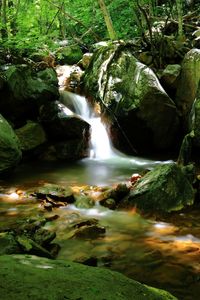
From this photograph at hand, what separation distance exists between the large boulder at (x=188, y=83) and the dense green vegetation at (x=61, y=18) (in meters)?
1.55

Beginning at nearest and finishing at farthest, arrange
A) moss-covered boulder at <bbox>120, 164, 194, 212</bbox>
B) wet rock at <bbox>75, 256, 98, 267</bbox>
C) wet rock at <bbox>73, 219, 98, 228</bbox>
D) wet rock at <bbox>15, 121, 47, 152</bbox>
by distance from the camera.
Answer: wet rock at <bbox>75, 256, 98, 267</bbox> < wet rock at <bbox>73, 219, 98, 228</bbox> < moss-covered boulder at <bbox>120, 164, 194, 212</bbox> < wet rock at <bbox>15, 121, 47, 152</bbox>

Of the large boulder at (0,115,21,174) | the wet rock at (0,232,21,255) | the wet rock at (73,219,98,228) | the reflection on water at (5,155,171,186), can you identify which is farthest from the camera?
the reflection on water at (5,155,171,186)

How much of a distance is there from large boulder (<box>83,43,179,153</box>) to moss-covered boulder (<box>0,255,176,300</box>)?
7.48 meters

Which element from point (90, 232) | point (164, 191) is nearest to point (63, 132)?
point (164, 191)

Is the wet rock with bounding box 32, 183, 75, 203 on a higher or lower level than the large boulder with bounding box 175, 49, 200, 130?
lower

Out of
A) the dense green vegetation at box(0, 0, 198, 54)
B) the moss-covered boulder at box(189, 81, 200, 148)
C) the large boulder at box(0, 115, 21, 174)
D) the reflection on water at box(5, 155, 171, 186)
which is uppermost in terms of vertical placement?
the dense green vegetation at box(0, 0, 198, 54)

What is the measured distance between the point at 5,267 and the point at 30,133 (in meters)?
7.36

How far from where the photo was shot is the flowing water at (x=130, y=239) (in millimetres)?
3750

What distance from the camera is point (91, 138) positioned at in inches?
408

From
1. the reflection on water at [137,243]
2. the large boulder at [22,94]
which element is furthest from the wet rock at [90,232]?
the large boulder at [22,94]

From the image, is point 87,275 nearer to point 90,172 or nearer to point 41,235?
point 41,235

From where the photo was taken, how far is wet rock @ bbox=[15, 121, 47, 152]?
30.5 ft

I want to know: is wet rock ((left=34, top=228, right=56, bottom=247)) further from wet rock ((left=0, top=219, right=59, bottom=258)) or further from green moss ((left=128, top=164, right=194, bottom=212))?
green moss ((left=128, top=164, right=194, bottom=212))

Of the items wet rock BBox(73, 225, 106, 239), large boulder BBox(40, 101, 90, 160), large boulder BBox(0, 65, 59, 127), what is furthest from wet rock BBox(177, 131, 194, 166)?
large boulder BBox(0, 65, 59, 127)
